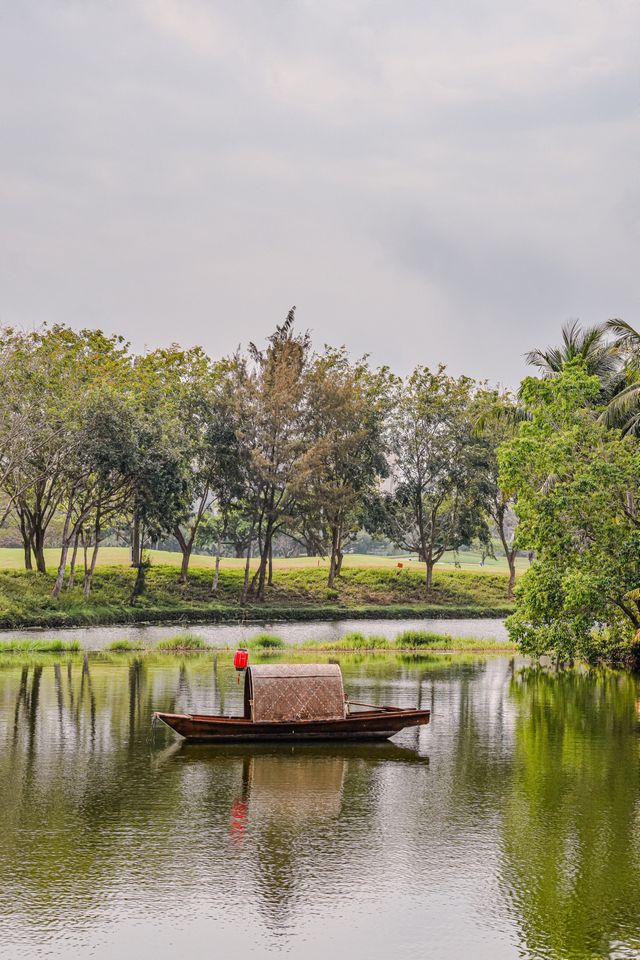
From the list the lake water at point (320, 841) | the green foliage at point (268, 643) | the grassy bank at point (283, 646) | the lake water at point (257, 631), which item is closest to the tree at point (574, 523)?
the grassy bank at point (283, 646)

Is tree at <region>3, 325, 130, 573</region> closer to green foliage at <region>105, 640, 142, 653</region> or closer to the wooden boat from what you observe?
green foliage at <region>105, 640, 142, 653</region>

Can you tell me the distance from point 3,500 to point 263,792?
5737 cm

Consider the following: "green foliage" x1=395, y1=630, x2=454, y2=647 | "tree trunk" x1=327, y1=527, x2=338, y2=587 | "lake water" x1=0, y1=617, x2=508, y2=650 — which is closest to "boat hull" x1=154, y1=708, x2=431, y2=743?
"lake water" x1=0, y1=617, x2=508, y2=650

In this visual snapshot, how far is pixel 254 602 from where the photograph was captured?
71875 millimetres

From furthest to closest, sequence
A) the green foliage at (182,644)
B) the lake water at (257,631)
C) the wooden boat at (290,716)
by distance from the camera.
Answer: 1. the lake water at (257,631)
2. the green foliage at (182,644)
3. the wooden boat at (290,716)

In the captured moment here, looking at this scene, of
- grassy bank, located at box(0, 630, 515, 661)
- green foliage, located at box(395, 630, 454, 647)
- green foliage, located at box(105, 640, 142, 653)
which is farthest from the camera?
green foliage, located at box(395, 630, 454, 647)

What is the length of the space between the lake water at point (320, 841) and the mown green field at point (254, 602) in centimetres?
3176

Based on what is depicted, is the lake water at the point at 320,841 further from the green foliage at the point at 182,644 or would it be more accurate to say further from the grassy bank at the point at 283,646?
the green foliage at the point at 182,644

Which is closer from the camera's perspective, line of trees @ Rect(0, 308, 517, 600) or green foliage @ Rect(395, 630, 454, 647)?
green foliage @ Rect(395, 630, 454, 647)

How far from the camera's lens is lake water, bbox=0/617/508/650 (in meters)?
48.9

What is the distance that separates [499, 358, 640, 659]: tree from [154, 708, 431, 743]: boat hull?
46.9 feet

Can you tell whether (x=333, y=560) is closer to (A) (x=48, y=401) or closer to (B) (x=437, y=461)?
(B) (x=437, y=461)

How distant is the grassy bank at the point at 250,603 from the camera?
5691 cm

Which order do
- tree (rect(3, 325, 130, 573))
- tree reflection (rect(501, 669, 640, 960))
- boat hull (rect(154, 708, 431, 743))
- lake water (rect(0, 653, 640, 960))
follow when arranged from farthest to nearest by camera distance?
tree (rect(3, 325, 130, 573)) < boat hull (rect(154, 708, 431, 743)) < tree reflection (rect(501, 669, 640, 960)) < lake water (rect(0, 653, 640, 960))
